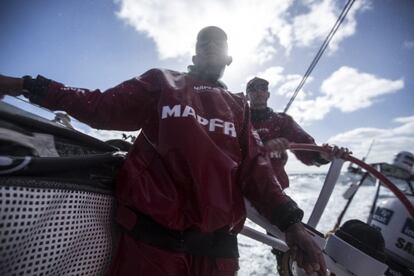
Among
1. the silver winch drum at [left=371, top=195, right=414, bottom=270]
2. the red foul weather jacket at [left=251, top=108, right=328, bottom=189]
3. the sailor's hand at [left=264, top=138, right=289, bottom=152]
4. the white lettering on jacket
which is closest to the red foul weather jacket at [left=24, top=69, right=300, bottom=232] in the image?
the white lettering on jacket

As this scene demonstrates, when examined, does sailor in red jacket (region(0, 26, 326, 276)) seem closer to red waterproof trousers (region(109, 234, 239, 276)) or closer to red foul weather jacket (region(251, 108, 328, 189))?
red waterproof trousers (region(109, 234, 239, 276))

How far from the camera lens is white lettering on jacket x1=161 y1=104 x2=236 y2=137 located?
1290 millimetres

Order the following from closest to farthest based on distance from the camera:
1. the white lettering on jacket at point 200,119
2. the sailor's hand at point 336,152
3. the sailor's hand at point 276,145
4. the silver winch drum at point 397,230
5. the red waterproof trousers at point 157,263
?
the red waterproof trousers at point 157,263 → the white lettering on jacket at point 200,119 → the sailor's hand at point 276,145 → the sailor's hand at point 336,152 → the silver winch drum at point 397,230

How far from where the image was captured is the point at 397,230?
293 centimetres

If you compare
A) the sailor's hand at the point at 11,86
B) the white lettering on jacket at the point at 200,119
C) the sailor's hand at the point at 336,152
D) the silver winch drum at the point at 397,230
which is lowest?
the silver winch drum at the point at 397,230

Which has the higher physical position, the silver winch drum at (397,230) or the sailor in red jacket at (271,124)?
the sailor in red jacket at (271,124)

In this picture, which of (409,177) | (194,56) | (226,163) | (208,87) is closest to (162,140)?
(226,163)

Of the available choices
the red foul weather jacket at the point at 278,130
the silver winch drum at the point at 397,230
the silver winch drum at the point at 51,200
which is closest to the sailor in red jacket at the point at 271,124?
the red foul weather jacket at the point at 278,130

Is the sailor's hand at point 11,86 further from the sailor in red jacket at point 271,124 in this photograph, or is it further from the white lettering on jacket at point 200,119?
the sailor in red jacket at point 271,124

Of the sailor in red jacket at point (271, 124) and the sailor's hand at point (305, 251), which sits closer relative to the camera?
the sailor's hand at point (305, 251)

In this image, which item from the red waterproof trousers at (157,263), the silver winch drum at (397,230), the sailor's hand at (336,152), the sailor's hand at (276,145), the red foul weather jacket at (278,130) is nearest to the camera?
the red waterproof trousers at (157,263)

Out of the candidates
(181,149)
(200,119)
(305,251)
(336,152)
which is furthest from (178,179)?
(336,152)

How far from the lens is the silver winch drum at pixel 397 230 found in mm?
2745

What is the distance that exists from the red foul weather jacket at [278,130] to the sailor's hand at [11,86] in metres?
2.66
